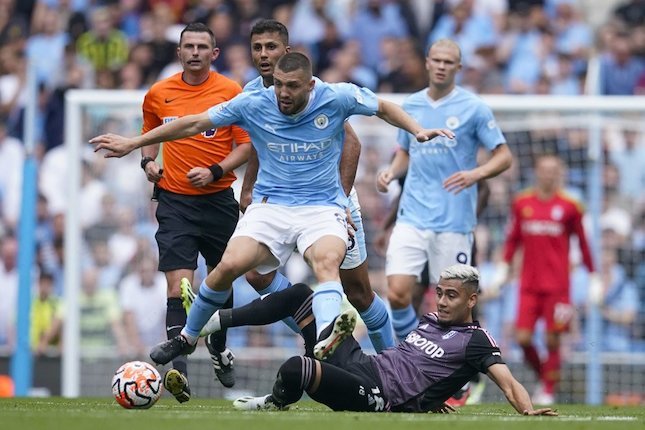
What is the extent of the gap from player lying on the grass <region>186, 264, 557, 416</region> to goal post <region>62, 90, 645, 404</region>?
633 cm

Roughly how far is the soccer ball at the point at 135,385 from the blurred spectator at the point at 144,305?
20.3ft

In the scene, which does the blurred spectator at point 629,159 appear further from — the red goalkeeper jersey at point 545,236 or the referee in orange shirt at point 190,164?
the referee in orange shirt at point 190,164

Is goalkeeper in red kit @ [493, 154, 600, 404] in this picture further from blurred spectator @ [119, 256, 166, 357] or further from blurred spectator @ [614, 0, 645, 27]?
blurred spectator @ [614, 0, 645, 27]

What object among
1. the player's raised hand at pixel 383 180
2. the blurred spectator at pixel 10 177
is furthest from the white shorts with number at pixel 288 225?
the blurred spectator at pixel 10 177

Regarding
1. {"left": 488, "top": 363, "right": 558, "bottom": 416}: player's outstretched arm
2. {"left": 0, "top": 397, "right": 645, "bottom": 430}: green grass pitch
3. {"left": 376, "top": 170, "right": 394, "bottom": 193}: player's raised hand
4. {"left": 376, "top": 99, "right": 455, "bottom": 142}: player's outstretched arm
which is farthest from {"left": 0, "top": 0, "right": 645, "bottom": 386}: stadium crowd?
{"left": 488, "top": 363, "right": 558, "bottom": 416}: player's outstretched arm

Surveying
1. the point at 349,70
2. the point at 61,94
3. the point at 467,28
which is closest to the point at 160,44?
the point at 61,94

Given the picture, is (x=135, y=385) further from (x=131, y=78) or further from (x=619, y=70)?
(x=619, y=70)

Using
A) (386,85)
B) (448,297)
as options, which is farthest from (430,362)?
(386,85)

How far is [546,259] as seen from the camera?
1586 centimetres

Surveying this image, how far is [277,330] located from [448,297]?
702 cm

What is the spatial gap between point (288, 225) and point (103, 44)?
35.0 feet

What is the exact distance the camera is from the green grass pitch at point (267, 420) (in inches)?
326

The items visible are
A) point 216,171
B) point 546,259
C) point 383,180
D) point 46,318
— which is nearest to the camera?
point 216,171

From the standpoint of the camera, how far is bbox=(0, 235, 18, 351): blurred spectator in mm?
18000
